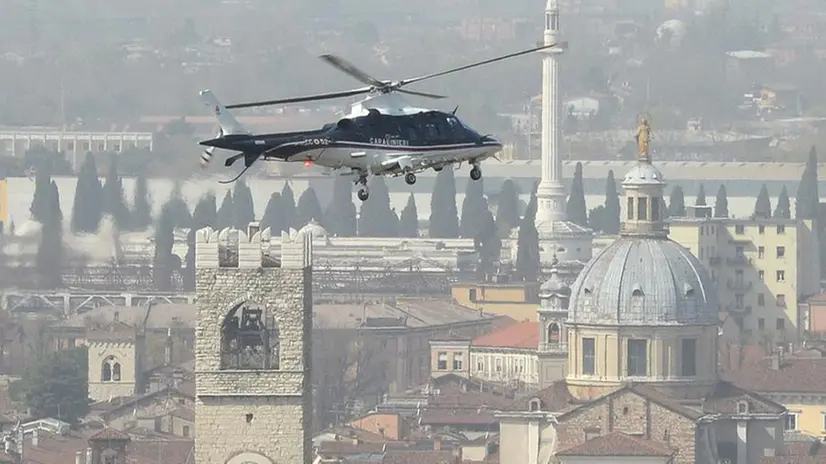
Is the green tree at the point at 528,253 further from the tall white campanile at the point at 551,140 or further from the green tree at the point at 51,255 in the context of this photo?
the green tree at the point at 51,255

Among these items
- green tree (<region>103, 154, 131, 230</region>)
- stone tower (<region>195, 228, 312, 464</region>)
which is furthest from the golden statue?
stone tower (<region>195, 228, 312, 464</region>)

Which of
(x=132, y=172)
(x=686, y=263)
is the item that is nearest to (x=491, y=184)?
(x=132, y=172)

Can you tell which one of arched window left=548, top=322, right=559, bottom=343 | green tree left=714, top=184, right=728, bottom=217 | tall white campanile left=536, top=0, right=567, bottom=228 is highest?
tall white campanile left=536, top=0, right=567, bottom=228

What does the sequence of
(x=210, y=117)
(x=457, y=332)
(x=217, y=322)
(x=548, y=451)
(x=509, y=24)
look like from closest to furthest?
(x=217, y=322) → (x=548, y=451) → (x=457, y=332) → (x=210, y=117) → (x=509, y=24)

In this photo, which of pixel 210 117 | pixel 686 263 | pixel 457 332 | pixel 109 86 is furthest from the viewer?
pixel 109 86

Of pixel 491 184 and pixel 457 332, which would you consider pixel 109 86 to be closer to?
pixel 491 184

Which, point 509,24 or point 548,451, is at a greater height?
point 509,24

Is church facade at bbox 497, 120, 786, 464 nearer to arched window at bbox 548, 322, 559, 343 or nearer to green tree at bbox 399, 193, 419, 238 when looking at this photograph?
arched window at bbox 548, 322, 559, 343
